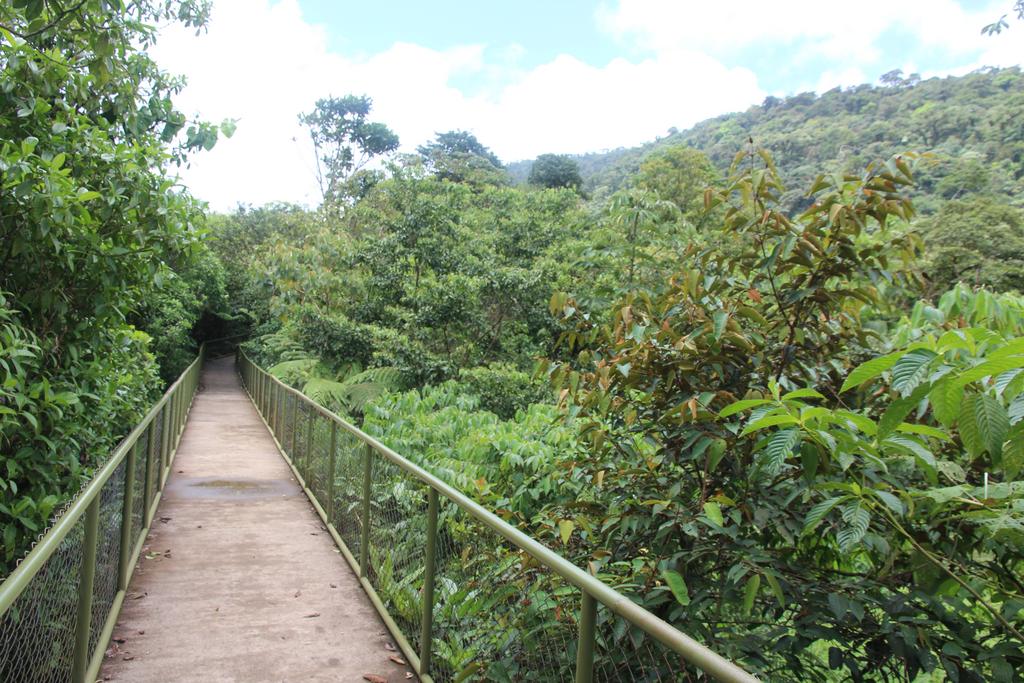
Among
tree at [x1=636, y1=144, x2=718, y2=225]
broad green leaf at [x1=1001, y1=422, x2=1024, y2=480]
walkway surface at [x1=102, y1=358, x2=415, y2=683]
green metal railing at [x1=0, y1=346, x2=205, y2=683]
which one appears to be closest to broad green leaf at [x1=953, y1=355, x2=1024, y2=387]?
broad green leaf at [x1=1001, y1=422, x2=1024, y2=480]

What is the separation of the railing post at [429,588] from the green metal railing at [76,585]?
1704 millimetres

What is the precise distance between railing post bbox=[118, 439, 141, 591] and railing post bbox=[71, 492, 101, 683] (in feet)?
4.40

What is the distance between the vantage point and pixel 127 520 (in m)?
5.13

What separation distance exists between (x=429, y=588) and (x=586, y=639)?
5.87 ft

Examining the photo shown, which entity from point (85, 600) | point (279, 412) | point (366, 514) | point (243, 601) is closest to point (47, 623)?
point (85, 600)

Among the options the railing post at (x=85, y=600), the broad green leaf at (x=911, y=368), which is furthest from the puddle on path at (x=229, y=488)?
the broad green leaf at (x=911, y=368)

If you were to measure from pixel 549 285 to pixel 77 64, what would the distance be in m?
9.17

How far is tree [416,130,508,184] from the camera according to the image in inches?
1395

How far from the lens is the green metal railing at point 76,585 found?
2.54 metres

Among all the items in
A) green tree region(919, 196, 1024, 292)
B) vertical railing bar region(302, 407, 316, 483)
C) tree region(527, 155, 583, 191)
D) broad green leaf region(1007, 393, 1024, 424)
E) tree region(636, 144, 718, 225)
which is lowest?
vertical railing bar region(302, 407, 316, 483)

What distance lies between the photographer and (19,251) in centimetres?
468

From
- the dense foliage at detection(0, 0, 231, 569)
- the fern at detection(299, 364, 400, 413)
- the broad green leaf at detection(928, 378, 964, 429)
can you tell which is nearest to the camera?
the broad green leaf at detection(928, 378, 964, 429)

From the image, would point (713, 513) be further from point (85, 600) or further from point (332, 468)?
point (332, 468)

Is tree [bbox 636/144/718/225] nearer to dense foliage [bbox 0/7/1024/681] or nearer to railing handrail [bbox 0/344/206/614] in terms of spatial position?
dense foliage [bbox 0/7/1024/681]
